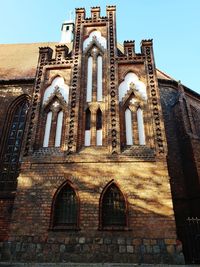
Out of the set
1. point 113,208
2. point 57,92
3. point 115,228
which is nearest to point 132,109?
point 57,92

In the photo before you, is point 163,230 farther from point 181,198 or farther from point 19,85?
point 19,85

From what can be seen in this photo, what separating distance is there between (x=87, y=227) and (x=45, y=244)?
122 centimetres

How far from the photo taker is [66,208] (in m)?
7.50

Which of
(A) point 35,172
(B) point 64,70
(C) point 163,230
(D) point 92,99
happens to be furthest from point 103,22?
(C) point 163,230

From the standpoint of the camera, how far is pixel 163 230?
6809 millimetres

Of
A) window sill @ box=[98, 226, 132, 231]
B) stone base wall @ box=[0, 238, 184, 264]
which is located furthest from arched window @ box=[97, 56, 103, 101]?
stone base wall @ box=[0, 238, 184, 264]

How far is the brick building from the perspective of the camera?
6.86 metres

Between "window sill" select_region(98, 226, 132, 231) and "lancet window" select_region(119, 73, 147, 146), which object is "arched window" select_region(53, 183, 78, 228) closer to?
"window sill" select_region(98, 226, 132, 231)

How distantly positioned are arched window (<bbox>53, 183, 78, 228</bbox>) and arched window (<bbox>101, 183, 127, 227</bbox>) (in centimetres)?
83

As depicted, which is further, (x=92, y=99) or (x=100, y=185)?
(x=92, y=99)

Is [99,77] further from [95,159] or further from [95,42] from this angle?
[95,159]

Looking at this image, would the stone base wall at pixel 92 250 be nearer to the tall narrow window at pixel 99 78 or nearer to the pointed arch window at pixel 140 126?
the pointed arch window at pixel 140 126

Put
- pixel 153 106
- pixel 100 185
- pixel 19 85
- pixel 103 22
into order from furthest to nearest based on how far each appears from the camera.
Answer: pixel 19 85, pixel 103 22, pixel 153 106, pixel 100 185

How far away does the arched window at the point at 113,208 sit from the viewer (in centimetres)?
720
